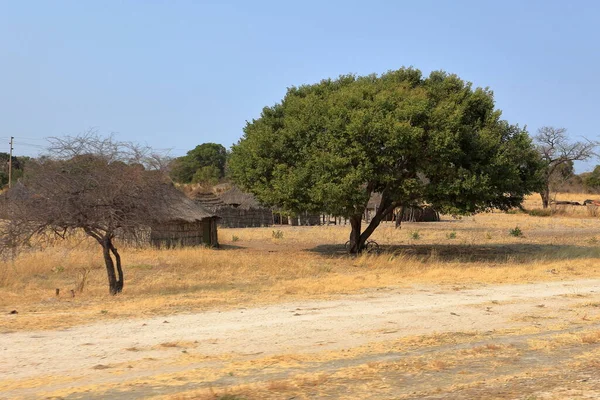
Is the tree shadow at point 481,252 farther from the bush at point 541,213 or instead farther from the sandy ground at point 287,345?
the bush at point 541,213

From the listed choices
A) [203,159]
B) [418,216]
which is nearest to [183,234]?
[418,216]

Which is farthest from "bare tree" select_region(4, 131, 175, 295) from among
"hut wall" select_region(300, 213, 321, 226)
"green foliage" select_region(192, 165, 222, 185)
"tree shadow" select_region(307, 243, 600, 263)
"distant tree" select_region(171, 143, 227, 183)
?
"distant tree" select_region(171, 143, 227, 183)

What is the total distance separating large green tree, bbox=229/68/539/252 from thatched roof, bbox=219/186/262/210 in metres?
26.4

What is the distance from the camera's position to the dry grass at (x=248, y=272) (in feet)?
42.0

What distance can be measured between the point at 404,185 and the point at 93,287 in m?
11.7

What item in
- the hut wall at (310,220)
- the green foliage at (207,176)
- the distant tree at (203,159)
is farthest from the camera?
the distant tree at (203,159)

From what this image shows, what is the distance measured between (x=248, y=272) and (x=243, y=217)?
1084 inches

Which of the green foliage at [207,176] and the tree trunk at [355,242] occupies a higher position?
the green foliage at [207,176]

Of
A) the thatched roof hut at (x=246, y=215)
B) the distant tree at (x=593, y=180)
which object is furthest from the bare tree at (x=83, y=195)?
the distant tree at (x=593, y=180)

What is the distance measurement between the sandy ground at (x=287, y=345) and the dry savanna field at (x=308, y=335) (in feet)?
0.09

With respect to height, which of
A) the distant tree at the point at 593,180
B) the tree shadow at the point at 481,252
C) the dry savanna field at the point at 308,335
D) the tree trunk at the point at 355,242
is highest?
the distant tree at the point at 593,180

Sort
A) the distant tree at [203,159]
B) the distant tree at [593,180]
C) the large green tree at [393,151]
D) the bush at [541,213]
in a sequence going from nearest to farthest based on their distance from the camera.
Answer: the large green tree at [393,151]
the bush at [541,213]
the distant tree at [203,159]
the distant tree at [593,180]

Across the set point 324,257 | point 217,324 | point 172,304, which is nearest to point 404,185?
point 324,257

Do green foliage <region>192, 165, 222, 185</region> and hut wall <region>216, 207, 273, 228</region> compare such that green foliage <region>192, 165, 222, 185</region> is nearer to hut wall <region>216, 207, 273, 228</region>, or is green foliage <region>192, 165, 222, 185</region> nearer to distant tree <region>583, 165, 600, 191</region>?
hut wall <region>216, 207, 273, 228</region>
